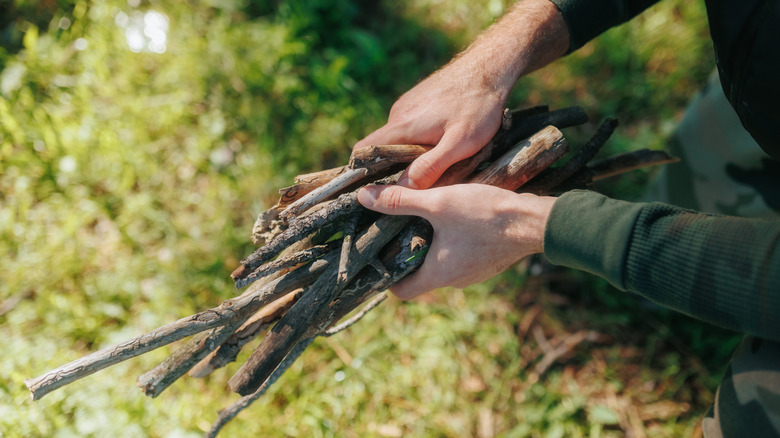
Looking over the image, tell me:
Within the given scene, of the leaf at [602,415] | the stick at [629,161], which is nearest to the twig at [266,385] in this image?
the stick at [629,161]

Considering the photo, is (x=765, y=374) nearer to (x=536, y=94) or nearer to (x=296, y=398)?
(x=296, y=398)

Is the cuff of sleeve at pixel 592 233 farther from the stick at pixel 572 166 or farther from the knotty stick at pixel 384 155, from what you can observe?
the knotty stick at pixel 384 155

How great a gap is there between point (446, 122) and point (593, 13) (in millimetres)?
896

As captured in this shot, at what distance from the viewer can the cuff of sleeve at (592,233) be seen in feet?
4.37

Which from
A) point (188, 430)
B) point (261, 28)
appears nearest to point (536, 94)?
point (261, 28)

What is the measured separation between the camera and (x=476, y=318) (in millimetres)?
2838

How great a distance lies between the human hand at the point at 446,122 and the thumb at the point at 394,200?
0.11 meters

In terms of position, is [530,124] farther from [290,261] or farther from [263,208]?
[263,208]

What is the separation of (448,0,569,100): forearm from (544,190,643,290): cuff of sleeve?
2.19 ft

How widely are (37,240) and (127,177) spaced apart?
711 millimetres

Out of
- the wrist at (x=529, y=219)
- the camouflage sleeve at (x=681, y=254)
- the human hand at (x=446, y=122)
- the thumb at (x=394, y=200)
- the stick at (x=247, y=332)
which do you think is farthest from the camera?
the stick at (x=247, y=332)

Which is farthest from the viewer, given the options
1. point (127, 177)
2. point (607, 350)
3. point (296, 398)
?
point (127, 177)

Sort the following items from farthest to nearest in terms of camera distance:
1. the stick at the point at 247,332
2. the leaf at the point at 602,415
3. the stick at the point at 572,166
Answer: the leaf at the point at 602,415 < the stick at the point at 572,166 < the stick at the point at 247,332

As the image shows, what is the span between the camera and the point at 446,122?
1786 mm
